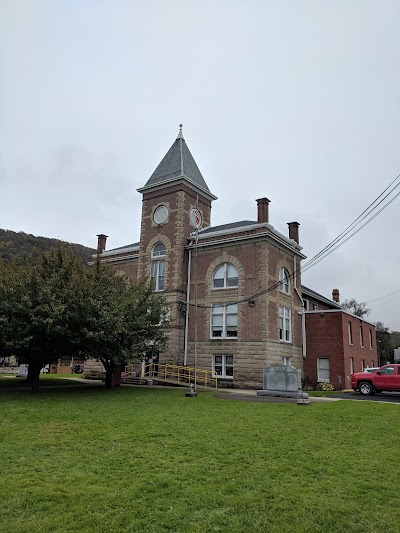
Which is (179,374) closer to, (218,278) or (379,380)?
(218,278)

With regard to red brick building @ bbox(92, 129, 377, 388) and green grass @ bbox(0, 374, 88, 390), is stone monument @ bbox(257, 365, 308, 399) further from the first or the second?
green grass @ bbox(0, 374, 88, 390)

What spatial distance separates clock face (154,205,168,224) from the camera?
3139 cm

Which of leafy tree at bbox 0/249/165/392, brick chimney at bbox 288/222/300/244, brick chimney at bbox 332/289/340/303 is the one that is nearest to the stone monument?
leafy tree at bbox 0/249/165/392

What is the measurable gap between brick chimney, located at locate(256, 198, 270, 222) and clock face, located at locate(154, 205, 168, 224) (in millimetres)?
6815

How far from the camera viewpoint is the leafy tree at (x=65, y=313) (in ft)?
58.8

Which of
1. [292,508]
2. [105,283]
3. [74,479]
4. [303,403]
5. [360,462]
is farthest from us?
[105,283]

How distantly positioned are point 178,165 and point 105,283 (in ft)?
46.3

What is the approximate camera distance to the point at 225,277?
28.7 m

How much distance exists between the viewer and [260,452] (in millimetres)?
9094

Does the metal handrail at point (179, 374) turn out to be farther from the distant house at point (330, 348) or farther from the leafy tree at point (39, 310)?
the leafy tree at point (39, 310)

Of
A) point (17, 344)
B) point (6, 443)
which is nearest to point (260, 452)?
point (6, 443)

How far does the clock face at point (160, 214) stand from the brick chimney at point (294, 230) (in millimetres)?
9183

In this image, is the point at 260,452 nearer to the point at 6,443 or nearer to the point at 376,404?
the point at 6,443

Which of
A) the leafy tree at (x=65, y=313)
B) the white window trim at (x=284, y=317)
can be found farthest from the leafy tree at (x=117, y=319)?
the white window trim at (x=284, y=317)
